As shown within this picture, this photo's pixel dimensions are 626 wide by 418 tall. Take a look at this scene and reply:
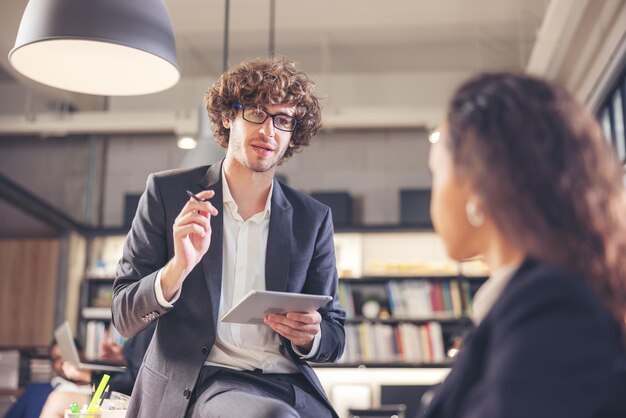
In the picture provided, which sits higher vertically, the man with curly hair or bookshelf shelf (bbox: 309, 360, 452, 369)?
bookshelf shelf (bbox: 309, 360, 452, 369)

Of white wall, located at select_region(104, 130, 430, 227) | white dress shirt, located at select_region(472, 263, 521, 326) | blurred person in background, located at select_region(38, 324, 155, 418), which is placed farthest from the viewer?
white wall, located at select_region(104, 130, 430, 227)

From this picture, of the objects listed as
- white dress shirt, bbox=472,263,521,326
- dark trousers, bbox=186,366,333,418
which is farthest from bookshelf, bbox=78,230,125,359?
white dress shirt, bbox=472,263,521,326

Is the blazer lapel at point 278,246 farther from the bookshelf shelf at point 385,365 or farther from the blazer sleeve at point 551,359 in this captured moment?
the bookshelf shelf at point 385,365

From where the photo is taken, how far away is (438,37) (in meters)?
7.09

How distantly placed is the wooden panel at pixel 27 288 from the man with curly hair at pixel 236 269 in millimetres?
5594

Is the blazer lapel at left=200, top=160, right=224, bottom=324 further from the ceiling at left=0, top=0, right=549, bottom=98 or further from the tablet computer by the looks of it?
the ceiling at left=0, top=0, right=549, bottom=98

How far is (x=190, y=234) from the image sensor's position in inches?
67.1

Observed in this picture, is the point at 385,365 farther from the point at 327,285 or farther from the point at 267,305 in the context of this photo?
the point at 267,305

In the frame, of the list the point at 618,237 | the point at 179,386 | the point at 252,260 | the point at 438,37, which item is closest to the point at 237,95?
the point at 252,260

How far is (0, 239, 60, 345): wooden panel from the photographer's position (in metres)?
7.30

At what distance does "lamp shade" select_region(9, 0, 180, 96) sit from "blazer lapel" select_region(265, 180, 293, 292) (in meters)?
0.66

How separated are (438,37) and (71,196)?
362cm

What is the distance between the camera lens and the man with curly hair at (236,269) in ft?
5.76

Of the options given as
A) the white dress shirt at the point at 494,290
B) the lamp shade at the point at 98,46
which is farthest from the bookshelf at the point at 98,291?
the white dress shirt at the point at 494,290
